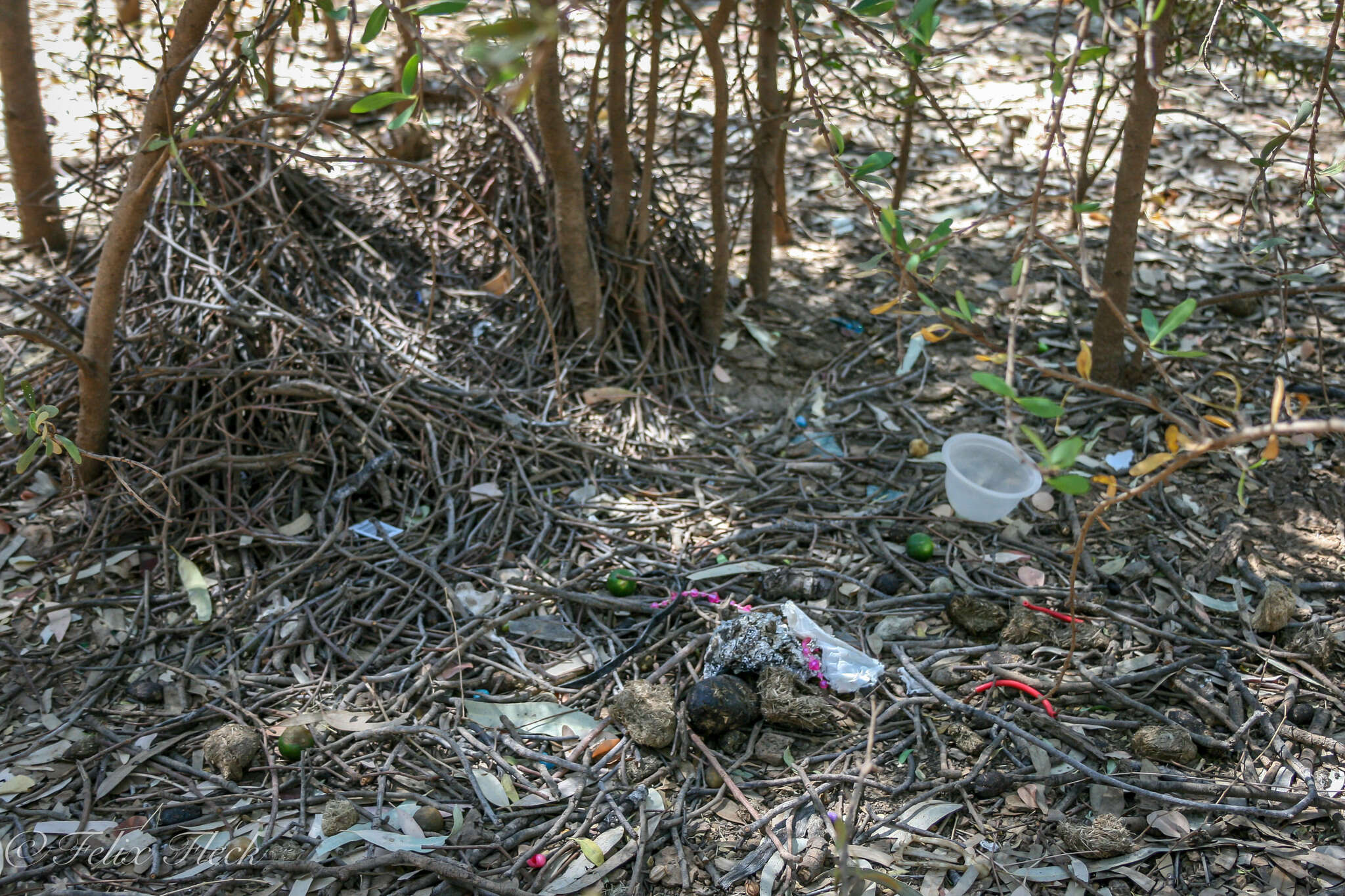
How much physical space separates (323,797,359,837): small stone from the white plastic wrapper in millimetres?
1166

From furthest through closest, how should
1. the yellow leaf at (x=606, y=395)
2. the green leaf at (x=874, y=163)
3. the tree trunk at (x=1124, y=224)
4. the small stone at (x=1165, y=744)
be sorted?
the yellow leaf at (x=606, y=395)
the tree trunk at (x=1124, y=224)
the small stone at (x=1165, y=744)
the green leaf at (x=874, y=163)

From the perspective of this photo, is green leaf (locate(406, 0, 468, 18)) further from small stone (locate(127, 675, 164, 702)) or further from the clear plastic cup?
the clear plastic cup

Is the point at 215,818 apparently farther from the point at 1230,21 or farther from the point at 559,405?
the point at 1230,21

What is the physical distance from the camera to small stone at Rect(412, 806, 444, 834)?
214cm

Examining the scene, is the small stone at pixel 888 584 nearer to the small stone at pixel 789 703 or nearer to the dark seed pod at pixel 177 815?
the small stone at pixel 789 703

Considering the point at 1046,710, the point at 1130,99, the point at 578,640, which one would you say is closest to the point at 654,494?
the point at 578,640

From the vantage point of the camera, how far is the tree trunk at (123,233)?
8.12 feet

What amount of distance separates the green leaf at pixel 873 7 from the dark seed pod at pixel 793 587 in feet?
4.95

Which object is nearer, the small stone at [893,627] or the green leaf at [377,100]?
the green leaf at [377,100]

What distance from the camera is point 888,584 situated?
2.79 m

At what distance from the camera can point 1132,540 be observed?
2.90m

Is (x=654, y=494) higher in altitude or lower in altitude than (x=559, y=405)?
lower

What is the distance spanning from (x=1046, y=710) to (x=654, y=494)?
1.35m

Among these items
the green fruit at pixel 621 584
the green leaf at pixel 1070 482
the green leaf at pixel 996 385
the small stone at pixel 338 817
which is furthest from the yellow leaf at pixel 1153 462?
the small stone at pixel 338 817
